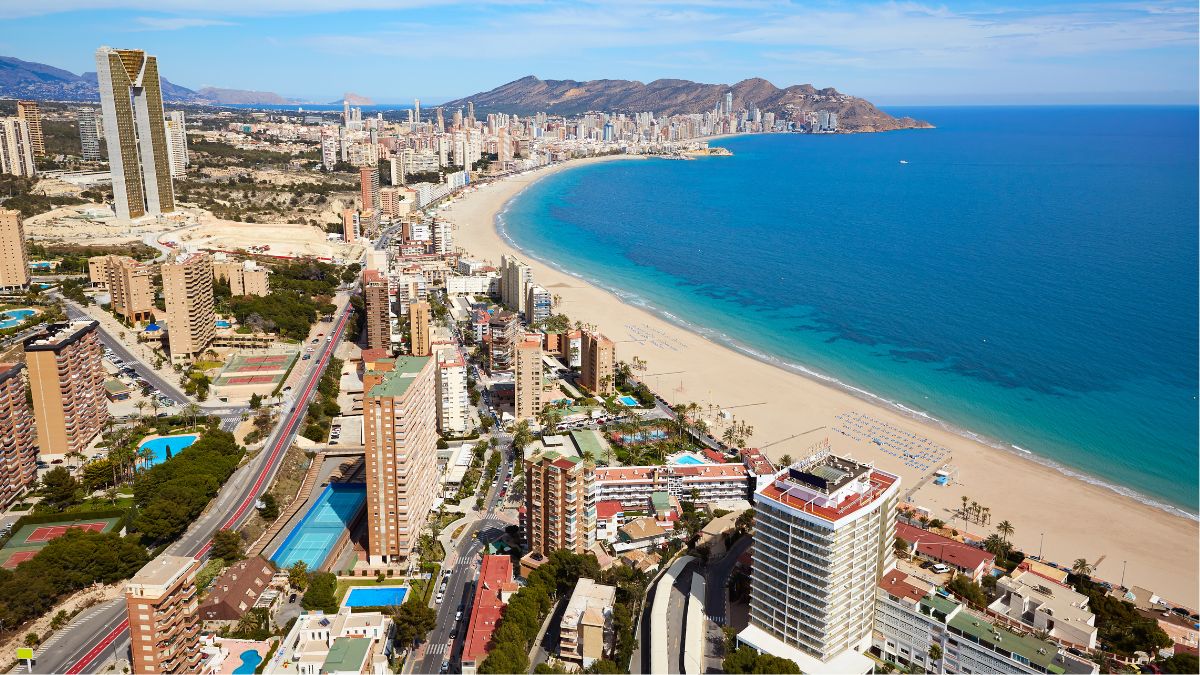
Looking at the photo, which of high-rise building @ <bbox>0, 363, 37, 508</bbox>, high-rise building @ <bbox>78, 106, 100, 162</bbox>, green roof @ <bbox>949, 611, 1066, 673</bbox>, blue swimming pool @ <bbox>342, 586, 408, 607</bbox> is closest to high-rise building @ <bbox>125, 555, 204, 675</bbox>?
blue swimming pool @ <bbox>342, 586, 408, 607</bbox>

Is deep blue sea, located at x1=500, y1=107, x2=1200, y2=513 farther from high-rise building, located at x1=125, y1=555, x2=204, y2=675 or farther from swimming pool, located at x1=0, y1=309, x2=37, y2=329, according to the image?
swimming pool, located at x1=0, y1=309, x2=37, y2=329

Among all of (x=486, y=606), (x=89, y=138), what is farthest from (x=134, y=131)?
(x=486, y=606)

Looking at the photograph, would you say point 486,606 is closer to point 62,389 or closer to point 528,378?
point 528,378

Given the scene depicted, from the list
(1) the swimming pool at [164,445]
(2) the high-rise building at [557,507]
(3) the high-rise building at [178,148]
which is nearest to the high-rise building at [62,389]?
(1) the swimming pool at [164,445]

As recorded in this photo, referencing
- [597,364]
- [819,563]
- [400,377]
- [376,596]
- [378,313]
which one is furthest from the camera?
[378,313]

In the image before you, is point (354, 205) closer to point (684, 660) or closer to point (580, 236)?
point (580, 236)
